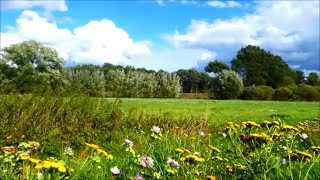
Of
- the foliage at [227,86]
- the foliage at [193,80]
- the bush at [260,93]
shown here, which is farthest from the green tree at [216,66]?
the bush at [260,93]

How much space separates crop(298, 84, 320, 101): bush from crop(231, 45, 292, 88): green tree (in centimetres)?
2023

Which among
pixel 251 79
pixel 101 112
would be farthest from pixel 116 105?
pixel 251 79

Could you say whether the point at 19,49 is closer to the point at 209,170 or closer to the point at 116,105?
the point at 116,105

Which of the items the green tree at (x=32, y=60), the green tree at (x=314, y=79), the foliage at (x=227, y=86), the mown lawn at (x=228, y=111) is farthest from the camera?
the green tree at (x=314, y=79)

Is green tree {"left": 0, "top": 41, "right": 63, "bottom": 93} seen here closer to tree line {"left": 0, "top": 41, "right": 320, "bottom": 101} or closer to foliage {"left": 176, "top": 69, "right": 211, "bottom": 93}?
tree line {"left": 0, "top": 41, "right": 320, "bottom": 101}

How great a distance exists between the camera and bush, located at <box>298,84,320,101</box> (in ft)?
Result: 186

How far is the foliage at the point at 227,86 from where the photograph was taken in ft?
201

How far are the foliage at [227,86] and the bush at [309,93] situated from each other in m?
7.65

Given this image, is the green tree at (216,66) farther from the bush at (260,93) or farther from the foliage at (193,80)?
the bush at (260,93)

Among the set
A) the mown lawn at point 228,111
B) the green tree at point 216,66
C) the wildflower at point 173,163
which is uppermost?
the green tree at point 216,66

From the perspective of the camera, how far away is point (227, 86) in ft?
201

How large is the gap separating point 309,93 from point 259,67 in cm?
2501

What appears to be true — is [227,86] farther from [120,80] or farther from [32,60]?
[32,60]

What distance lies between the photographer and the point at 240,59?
8550 cm
